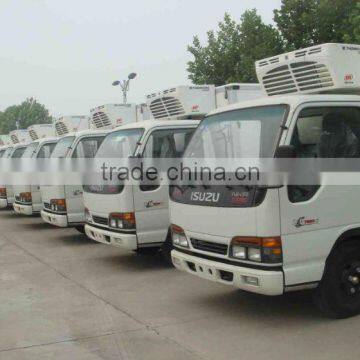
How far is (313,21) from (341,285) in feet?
47.5

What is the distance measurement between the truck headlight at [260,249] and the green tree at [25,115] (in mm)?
77886

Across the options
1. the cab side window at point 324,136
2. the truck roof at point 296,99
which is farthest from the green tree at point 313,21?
the cab side window at point 324,136

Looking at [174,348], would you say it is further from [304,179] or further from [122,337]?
[304,179]

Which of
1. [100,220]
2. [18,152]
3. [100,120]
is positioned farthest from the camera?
[18,152]

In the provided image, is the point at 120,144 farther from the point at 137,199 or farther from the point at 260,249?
the point at 260,249

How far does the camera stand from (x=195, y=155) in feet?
20.0

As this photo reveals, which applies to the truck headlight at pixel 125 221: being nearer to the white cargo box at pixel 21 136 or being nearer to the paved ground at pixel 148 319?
the paved ground at pixel 148 319

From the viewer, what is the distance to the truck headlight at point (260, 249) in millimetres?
5000

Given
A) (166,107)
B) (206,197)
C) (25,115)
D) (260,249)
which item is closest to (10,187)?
(166,107)

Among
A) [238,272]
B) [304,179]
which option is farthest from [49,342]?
[304,179]

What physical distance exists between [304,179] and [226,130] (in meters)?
1.06

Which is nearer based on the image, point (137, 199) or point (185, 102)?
point (137, 199)

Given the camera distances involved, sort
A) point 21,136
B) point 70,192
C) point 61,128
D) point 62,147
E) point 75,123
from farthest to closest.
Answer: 1. point 21,136
2. point 61,128
3. point 75,123
4. point 62,147
5. point 70,192

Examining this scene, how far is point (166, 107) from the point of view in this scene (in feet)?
32.4
